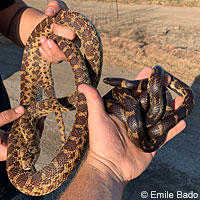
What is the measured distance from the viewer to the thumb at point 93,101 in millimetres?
3726

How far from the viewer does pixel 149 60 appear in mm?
11273

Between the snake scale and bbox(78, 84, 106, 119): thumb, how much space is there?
0.35 metres

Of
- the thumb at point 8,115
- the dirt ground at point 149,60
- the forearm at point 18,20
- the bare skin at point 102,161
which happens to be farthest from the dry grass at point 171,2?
the thumb at point 8,115

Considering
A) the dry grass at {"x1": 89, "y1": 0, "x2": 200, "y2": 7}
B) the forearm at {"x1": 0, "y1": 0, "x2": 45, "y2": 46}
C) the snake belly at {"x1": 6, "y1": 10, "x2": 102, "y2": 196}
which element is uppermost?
the forearm at {"x1": 0, "y1": 0, "x2": 45, "y2": 46}

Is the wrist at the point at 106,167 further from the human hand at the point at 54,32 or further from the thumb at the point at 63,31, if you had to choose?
the thumb at the point at 63,31

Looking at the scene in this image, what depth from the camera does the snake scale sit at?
4.06 meters

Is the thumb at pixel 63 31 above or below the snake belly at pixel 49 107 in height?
above

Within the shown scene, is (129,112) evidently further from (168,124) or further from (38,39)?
(38,39)

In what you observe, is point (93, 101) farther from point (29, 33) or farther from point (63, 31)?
point (29, 33)

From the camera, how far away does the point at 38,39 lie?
539cm

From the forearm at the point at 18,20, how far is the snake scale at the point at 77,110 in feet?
0.80

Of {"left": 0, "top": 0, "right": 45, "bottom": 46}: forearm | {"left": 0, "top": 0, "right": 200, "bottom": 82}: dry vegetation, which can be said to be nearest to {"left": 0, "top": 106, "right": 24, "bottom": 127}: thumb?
{"left": 0, "top": 0, "right": 45, "bottom": 46}: forearm

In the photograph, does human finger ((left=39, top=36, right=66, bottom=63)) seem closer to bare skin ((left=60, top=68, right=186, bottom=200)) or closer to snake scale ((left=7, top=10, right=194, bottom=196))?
snake scale ((left=7, top=10, right=194, bottom=196))

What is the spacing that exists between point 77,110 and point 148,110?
1299 mm
